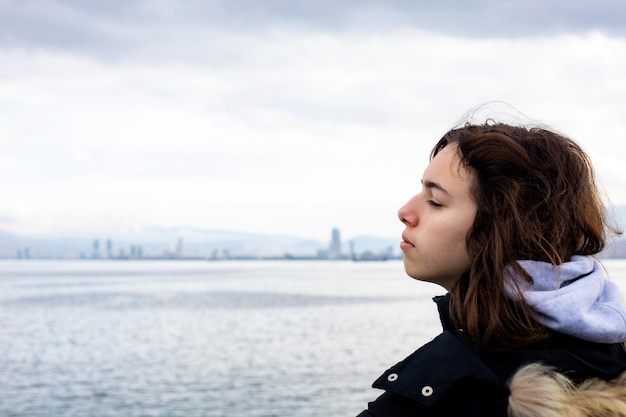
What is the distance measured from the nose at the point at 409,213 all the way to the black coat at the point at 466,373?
0.85 ft

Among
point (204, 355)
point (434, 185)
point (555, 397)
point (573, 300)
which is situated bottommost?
point (204, 355)

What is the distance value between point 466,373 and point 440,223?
13.8 inches

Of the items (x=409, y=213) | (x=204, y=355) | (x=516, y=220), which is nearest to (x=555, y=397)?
(x=516, y=220)

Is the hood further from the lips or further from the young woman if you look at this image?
the lips

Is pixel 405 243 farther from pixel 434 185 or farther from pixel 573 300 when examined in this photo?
pixel 573 300

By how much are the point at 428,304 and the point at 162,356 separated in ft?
93.4

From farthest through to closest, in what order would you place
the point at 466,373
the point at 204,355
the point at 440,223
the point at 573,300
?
1. the point at 204,355
2. the point at 440,223
3. the point at 573,300
4. the point at 466,373

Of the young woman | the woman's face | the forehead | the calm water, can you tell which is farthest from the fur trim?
the calm water

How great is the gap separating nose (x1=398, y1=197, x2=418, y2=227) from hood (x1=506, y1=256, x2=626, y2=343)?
22 centimetres

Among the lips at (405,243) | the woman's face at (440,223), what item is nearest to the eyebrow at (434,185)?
the woman's face at (440,223)

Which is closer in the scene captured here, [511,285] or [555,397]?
[555,397]

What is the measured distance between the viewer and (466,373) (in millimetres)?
1335

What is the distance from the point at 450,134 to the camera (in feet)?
5.78

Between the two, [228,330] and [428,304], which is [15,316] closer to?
[228,330]
